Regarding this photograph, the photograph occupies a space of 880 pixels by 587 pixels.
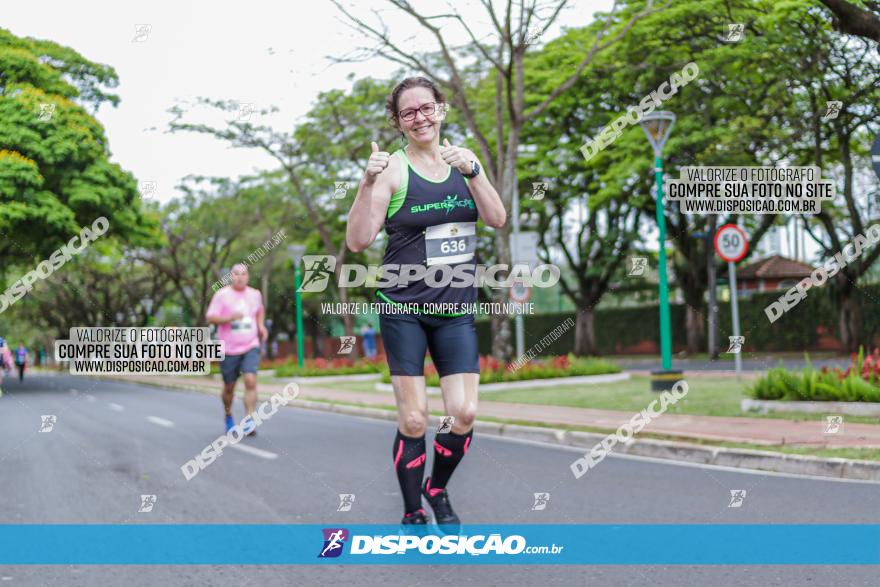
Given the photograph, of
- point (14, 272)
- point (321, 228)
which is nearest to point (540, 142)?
point (321, 228)

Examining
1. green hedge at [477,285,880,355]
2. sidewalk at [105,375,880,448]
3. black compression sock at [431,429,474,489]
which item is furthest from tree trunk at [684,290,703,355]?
black compression sock at [431,429,474,489]

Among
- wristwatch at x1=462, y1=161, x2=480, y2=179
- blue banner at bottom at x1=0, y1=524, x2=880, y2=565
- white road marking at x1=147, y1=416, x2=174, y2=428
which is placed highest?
wristwatch at x1=462, y1=161, x2=480, y2=179

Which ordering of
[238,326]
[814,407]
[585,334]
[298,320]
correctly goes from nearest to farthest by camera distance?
1. [238,326]
2. [814,407]
3. [298,320]
4. [585,334]

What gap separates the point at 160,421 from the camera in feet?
44.9

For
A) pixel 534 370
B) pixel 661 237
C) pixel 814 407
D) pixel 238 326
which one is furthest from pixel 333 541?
pixel 534 370

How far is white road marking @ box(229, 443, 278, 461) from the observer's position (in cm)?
891

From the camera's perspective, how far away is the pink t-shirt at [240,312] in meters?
9.67

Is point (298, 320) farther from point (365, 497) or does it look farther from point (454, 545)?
point (454, 545)

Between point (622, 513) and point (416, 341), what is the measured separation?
221 centimetres

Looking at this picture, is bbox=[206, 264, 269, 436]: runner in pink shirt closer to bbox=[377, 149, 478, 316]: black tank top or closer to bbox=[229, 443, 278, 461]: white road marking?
bbox=[229, 443, 278, 461]: white road marking

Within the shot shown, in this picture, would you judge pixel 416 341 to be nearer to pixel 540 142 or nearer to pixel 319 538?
pixel 319 538

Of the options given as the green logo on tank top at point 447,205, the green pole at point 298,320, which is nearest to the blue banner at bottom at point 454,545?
the green logo on tank top at point 447,205

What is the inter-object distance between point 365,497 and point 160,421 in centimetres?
807

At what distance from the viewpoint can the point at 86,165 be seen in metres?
24.3
